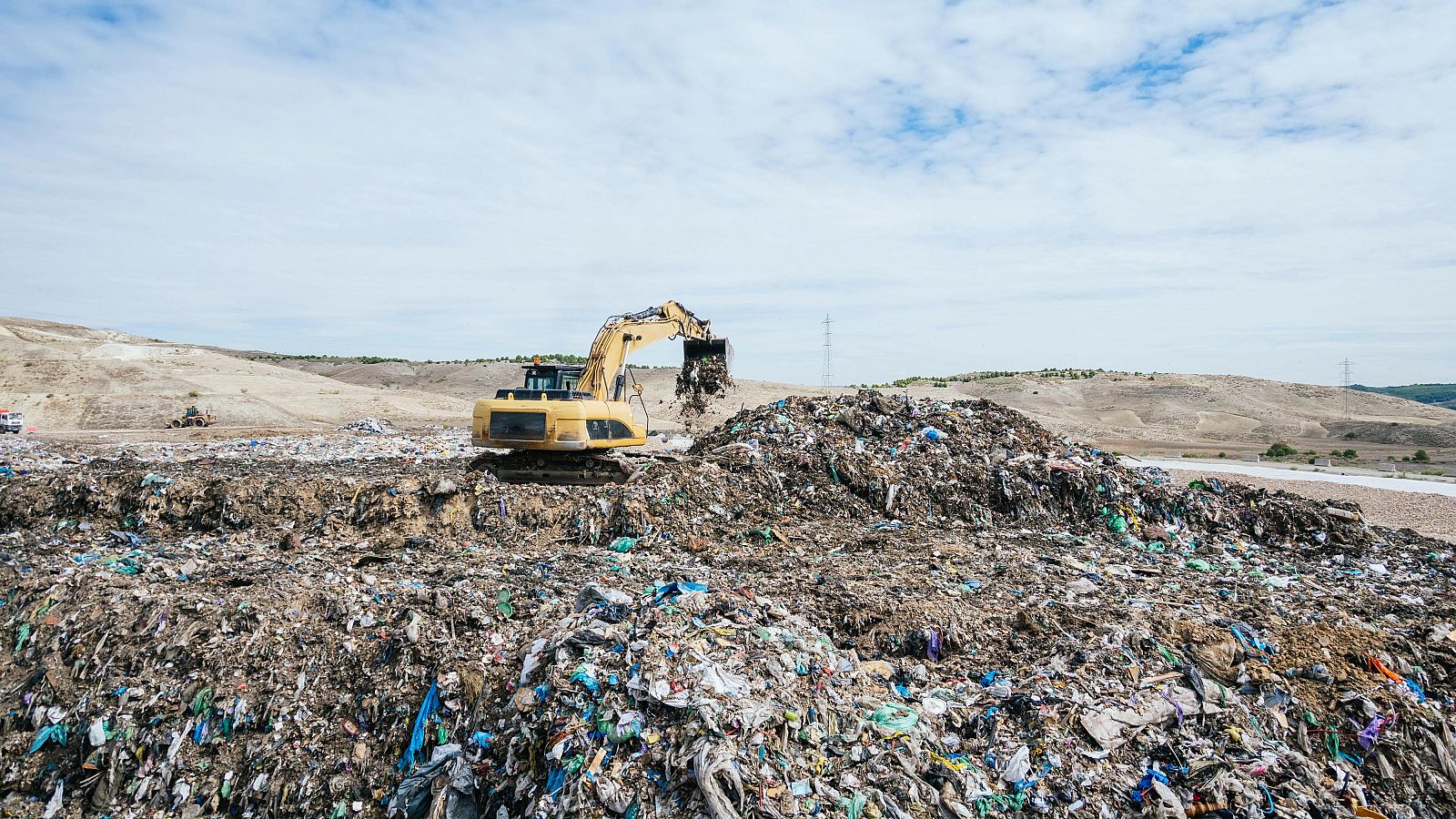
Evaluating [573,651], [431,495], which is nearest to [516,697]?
[573,651]

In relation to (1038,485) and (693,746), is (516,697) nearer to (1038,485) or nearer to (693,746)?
(693,746)

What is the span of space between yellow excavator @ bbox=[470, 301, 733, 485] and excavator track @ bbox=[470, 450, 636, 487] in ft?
0.04

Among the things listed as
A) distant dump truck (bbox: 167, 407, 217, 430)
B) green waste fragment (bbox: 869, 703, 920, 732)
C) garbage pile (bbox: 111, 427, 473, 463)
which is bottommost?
green waste fragment (bbox: 869, 703, 920, 732)

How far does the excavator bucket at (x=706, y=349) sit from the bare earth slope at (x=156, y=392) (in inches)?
671

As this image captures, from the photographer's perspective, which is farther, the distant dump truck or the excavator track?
the distant dump truck

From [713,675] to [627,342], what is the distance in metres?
7.84

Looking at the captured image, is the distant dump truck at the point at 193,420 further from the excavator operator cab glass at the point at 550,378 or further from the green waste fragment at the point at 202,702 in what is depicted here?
the green waste fragment at the point at 202,702

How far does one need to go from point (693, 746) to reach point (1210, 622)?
4.06 meters

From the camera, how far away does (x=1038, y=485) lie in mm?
9922

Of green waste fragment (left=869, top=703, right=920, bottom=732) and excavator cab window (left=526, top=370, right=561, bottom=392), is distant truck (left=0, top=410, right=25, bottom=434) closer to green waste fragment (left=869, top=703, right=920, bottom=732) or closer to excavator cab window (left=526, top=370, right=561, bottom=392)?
excavator cab window (left=526, top=370, right=561, bottom=392)

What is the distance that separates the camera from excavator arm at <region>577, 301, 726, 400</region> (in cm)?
1120

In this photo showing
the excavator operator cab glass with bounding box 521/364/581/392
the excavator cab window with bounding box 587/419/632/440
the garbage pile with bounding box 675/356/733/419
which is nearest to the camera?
the excavator cab window with bounding box 587/419/632/440

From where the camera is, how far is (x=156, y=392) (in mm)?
27797

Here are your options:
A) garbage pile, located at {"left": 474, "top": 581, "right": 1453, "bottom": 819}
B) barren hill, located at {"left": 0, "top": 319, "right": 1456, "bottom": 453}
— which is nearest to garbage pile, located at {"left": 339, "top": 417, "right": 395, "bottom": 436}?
barren hill, located at {"left": 0, "top": 319, "right": 1456, "bottom": 453}
